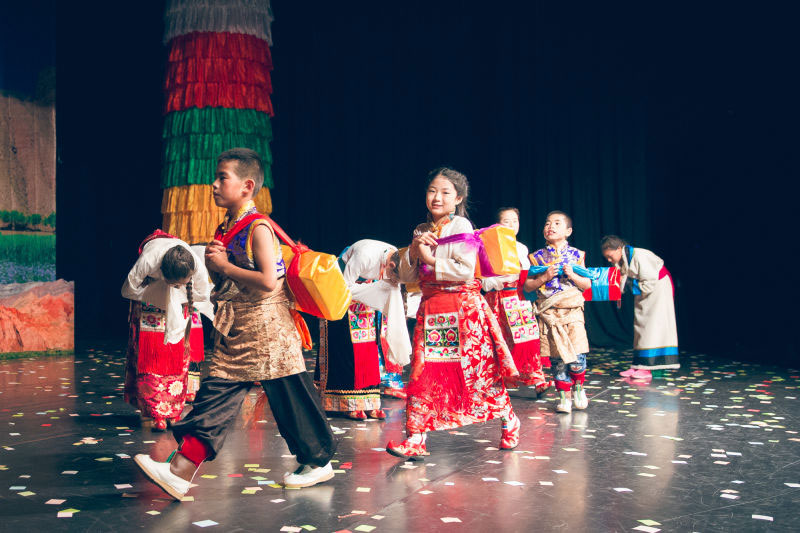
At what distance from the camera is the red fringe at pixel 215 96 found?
21.9 ft

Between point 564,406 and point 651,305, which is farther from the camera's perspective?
point 651,305

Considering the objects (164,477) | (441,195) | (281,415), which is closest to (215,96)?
(441,195)

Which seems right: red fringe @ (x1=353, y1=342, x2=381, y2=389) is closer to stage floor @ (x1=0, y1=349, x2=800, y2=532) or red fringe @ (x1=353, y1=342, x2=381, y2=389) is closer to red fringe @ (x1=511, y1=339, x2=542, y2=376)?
stage floor @ (x1=0, y1=349, x2=800, y2=532)

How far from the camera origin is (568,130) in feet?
27.3

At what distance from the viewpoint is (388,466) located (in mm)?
3297

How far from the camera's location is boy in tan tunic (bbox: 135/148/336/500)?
2.73 m

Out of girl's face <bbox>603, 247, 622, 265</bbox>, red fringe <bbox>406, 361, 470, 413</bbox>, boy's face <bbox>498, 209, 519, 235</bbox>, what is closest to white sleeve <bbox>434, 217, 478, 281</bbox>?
red fringe <bbox>406, 361, 470, 413</bbox>

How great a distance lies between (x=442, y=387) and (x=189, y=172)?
13.0ft

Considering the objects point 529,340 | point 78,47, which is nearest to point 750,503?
point 529,340

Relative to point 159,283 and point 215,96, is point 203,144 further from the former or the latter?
point 159,283

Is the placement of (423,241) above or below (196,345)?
above

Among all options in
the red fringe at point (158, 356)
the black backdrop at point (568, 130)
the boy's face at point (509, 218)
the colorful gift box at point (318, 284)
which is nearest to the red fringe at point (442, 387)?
the colorful gift box at point (318, 284)

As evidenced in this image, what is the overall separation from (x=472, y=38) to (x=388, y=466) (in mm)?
6001

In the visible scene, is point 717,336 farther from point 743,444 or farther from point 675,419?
point 743,444
